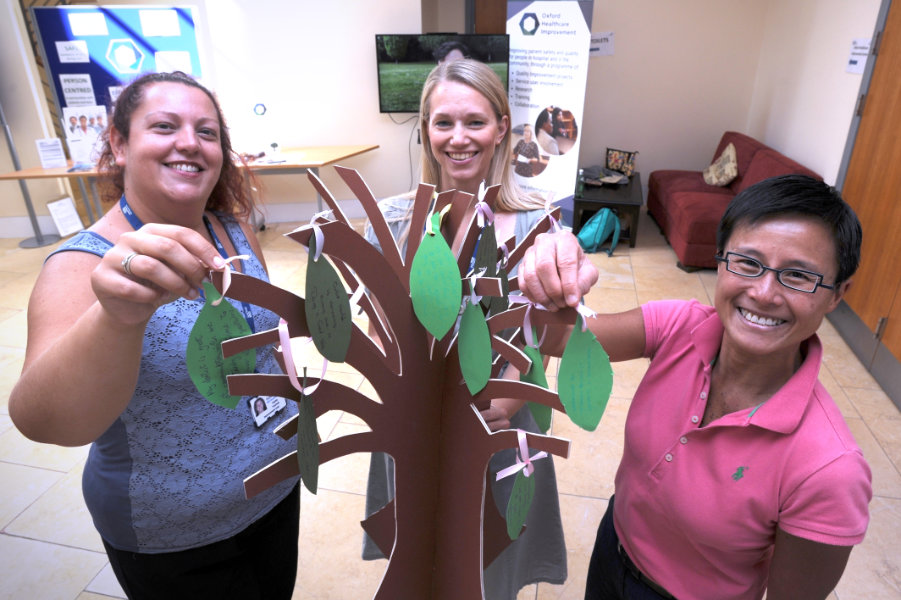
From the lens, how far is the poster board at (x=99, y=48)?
4.15 metres

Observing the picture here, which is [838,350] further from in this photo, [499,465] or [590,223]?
[499,465]

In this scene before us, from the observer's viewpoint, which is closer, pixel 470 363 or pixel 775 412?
pixel 470 363

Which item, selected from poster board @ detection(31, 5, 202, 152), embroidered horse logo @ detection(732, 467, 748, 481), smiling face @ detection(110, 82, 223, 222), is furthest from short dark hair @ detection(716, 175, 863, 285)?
poster board @ detection(31, 5, 202, 152)

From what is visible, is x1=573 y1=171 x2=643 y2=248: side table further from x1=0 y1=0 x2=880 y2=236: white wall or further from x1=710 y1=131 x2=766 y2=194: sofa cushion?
x1=0 y1=0 x2=880 y2=236: white wall

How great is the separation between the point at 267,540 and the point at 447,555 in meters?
0.56

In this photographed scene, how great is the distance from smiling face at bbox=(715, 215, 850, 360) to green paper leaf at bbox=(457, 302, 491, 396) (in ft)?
1.66

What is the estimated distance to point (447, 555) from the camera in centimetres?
69

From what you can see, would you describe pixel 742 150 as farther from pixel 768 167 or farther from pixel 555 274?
pixel 555 274

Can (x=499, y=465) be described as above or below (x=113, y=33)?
below

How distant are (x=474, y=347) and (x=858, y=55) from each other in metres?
4.06

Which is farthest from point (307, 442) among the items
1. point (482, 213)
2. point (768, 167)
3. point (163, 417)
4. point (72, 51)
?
point (72, 51)

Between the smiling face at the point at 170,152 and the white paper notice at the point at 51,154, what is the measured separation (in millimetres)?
4279

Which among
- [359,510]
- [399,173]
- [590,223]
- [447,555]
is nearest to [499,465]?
[447,555]

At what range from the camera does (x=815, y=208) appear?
2.68 feet
